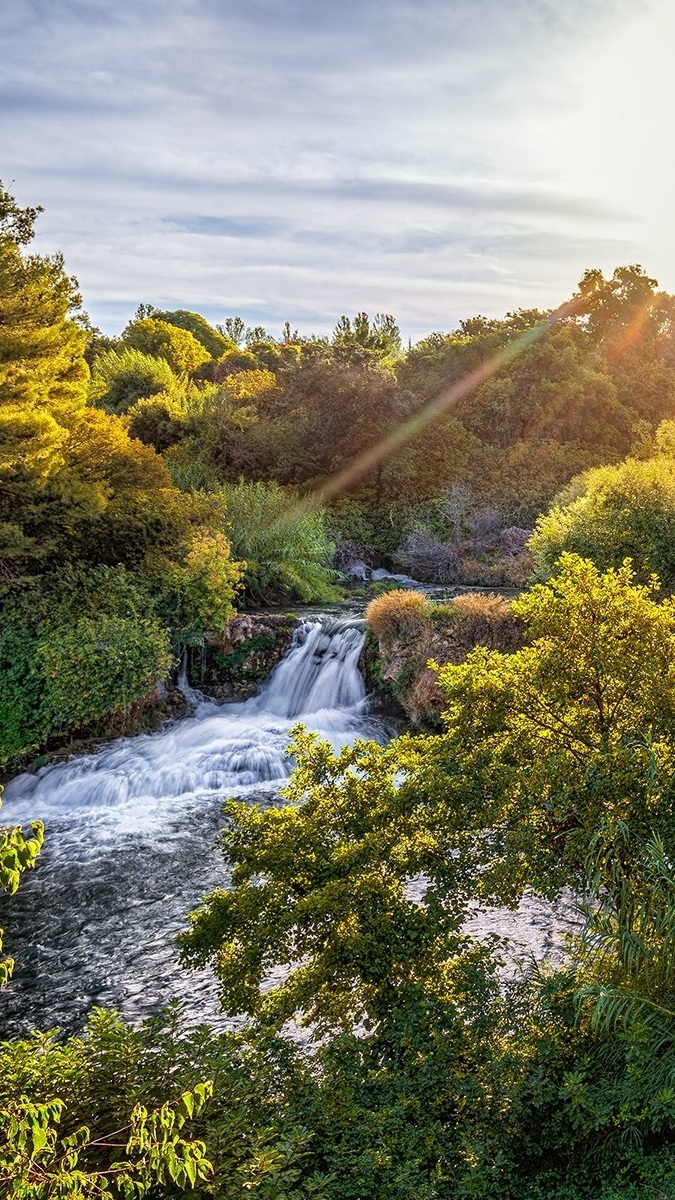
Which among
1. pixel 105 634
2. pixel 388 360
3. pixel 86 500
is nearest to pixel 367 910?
pixel 105 634

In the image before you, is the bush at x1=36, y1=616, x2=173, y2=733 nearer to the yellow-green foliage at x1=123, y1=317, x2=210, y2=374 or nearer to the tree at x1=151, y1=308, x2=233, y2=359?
the yellow-green foliage at x1=123, y1=317, x2=210, y2=374

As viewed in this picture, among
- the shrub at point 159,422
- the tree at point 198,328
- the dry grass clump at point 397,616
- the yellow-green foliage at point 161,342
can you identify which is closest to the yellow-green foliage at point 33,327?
the dry grass clump at point 397,616

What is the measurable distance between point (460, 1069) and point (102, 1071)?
218cm

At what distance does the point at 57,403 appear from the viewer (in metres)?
14.6

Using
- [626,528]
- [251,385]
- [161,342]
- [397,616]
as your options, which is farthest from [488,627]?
[161,342]

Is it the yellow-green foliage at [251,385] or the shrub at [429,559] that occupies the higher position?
the yellow-green foliage at [251,385]

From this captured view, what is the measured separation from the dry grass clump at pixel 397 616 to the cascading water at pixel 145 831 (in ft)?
2.58

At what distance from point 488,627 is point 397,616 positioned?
1.82 metres

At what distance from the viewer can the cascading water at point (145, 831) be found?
7.50 meters

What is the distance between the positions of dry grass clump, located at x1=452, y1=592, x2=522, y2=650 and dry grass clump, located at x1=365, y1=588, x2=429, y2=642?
831 mm

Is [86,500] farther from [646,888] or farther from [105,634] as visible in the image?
[646,888]

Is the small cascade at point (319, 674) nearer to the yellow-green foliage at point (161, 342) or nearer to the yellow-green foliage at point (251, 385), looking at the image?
the yellow-green foliage at point (251, 385)

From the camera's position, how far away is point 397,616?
14391 millimetres

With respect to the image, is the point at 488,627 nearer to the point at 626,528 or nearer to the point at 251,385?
the point at 626,528
